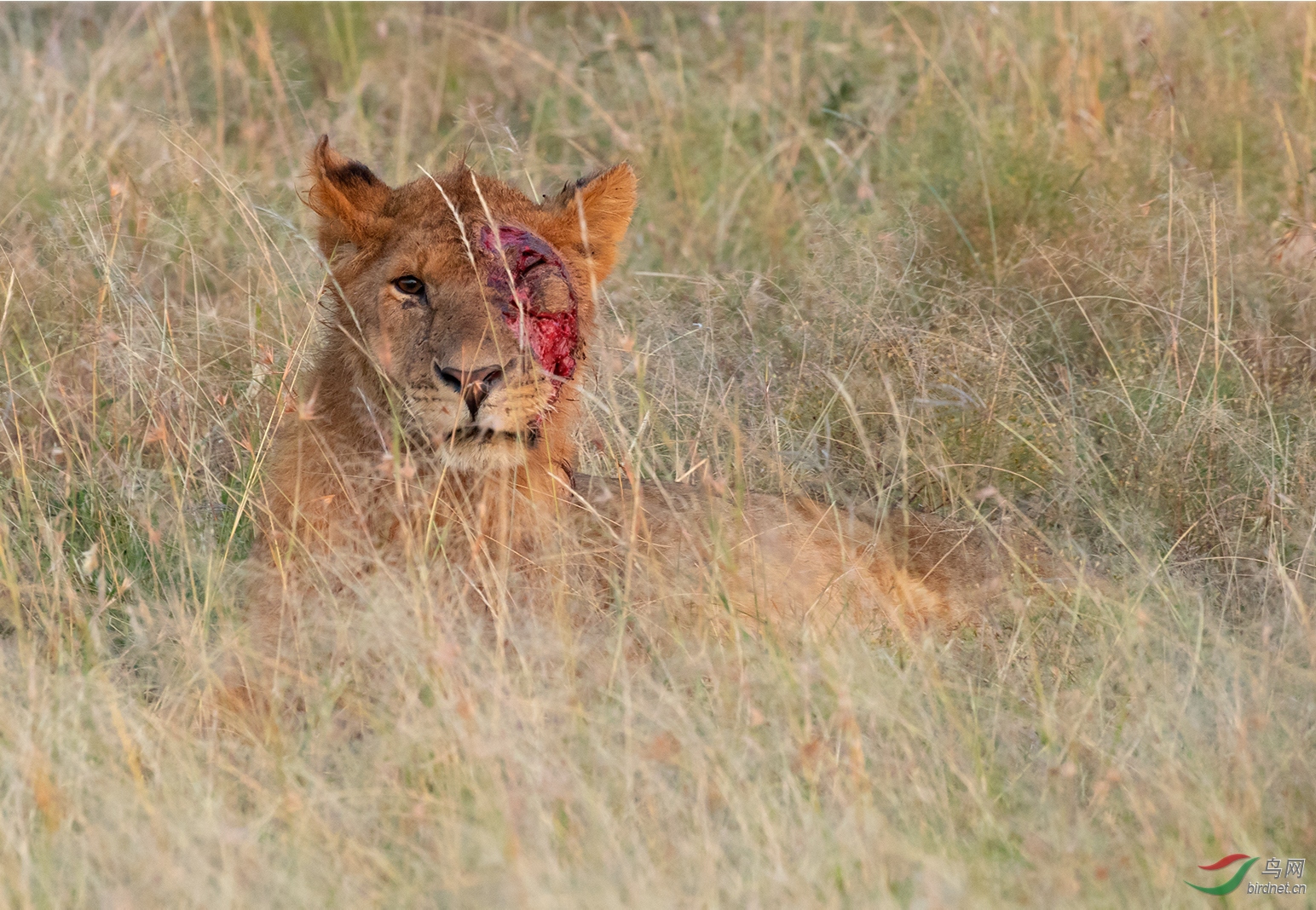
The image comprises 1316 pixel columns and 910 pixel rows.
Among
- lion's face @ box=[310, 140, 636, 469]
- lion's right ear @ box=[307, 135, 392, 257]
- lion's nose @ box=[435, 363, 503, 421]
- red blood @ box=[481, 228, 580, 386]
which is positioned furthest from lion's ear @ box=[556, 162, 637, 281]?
lion's nose @ box=[435, 363, 503, 421]

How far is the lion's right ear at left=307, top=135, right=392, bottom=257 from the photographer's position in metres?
4.04

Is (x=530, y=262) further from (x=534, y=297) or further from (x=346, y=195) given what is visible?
(x=346, y=195)

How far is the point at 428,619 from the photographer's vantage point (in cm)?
324

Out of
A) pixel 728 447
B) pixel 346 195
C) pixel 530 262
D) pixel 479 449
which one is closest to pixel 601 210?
pixel 530 262

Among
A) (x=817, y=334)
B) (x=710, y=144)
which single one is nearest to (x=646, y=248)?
(x=710, y=144)

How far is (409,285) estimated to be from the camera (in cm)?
388

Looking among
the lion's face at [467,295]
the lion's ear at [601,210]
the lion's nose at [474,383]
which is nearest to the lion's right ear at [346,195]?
the lion's face at [467,295]

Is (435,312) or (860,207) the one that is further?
(860,207)

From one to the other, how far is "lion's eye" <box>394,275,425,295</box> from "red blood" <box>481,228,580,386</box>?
0.19 m

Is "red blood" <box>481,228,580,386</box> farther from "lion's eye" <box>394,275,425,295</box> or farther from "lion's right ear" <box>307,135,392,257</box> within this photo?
"lion's right ear" <box>307,135,392,257</box>

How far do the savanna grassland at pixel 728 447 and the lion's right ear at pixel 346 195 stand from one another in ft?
1.28

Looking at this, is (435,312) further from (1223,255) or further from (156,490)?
(1223,255)

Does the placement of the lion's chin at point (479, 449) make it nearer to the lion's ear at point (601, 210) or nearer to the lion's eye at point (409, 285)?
the lion's eye at point (409, 285)

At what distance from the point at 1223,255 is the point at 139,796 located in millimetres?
4378
